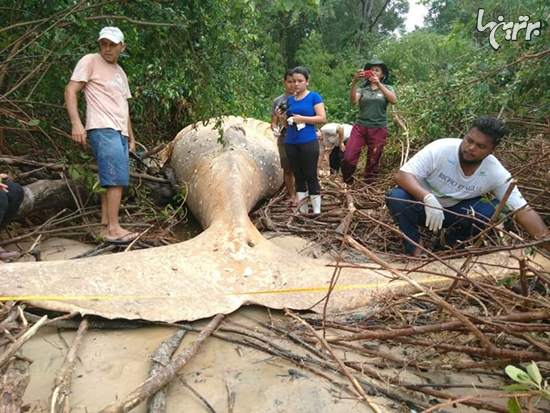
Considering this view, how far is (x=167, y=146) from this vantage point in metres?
4.98

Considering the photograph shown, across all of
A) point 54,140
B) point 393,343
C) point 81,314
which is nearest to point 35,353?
point 81,314

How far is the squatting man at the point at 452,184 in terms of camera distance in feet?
9.31

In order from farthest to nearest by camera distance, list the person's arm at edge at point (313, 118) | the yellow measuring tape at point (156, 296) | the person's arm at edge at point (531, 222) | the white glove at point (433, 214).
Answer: the person's arm at edge at point (313, 118), the white glove at point (433, 214), the person's arm at edge at point (531, 222), the yellow measuring tape at point (156, 296)

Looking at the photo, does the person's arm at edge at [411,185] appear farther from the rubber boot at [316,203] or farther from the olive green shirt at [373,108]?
the olive green shirt at [373,108]

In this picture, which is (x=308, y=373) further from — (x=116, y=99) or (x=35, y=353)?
(x=116, y=99)

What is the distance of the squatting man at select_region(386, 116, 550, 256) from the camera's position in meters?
2.84

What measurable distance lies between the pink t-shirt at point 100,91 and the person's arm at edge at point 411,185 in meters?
2.11

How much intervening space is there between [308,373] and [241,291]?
28.5 inches

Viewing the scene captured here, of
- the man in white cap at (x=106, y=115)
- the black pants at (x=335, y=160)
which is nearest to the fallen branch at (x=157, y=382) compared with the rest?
the man in white cap at (x=106, y=115)

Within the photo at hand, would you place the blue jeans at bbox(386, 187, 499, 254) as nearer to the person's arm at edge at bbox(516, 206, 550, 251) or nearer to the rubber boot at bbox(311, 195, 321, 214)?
the person's arm at edge at bbox(516, 206, 550, 251)

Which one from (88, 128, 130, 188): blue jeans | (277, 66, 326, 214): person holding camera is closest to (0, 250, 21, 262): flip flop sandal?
(88, 128, 130, 188): blue jeans

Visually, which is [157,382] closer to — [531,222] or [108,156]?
[108,156]

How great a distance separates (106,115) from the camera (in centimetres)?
316

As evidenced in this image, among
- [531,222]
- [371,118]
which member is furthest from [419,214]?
[371,118]
